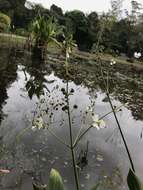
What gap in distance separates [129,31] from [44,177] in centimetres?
4595

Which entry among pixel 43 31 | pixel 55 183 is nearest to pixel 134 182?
pixel 55 183

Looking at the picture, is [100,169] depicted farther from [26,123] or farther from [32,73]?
[32,73]

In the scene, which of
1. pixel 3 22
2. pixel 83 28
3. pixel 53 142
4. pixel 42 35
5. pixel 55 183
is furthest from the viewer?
pixel 83 28

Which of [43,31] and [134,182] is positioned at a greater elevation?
[134,182]

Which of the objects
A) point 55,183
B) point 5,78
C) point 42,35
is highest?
point 55,183

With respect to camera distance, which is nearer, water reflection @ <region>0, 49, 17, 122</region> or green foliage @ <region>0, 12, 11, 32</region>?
water reflection @ <region>0, 49, 17, 122</region>

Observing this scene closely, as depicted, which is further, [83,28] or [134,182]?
[83,28]

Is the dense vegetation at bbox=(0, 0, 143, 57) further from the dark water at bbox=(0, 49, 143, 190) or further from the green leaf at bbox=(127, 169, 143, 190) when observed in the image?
the green leaf at bbox=(127, 169, 143, 190)

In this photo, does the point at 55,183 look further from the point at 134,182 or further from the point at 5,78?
the point at 5,78

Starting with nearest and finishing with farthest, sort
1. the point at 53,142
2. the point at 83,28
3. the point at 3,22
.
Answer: the point at 53,142, the point at 3,22, the point at 83,28

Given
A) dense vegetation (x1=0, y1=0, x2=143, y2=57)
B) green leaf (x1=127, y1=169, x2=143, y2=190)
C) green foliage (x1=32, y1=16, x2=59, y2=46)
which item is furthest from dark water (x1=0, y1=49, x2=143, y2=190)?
dense vegetation (x1=0, y1=0, x2=143, y2=57)

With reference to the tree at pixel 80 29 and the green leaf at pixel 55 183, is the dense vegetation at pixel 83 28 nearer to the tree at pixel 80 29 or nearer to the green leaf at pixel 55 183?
the tree at pixel 80 29

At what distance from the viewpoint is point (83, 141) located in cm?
643

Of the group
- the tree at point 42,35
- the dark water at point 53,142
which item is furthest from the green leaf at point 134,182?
the tree at point 42,35
